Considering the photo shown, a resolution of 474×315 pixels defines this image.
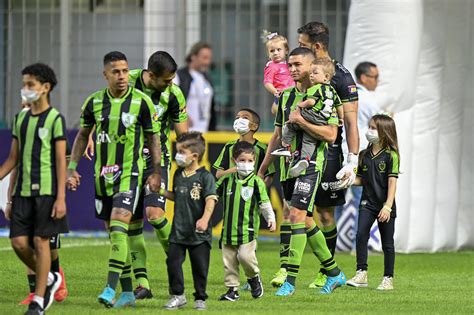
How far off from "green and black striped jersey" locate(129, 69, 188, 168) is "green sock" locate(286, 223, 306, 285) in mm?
1155

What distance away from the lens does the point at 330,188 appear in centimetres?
1137

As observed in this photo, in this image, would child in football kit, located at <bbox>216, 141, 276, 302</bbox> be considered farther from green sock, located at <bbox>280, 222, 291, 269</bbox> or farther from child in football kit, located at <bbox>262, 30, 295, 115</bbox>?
child in football kit, located at <bbox>262, 30, 295, 115</bbox>

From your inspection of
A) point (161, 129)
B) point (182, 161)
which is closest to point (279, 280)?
point (161, 129)

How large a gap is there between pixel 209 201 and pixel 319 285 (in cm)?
225

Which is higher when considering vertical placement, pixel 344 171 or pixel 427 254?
pixel 344 171

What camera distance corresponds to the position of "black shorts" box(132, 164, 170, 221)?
9898 millimetres

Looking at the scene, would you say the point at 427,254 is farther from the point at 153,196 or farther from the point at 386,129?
the point at 153,196

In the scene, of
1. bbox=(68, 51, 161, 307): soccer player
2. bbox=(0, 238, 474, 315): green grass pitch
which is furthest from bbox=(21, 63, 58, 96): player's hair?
bbox=(0, 238, 474, 315): green grass pitch

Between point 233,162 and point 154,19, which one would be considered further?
point 154,19

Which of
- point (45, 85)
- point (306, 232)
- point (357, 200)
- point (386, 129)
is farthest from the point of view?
point (357, 200)

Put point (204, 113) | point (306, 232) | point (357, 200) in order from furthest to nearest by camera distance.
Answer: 1. point (204, 113)
2. point (357, 200)
3. point (306, 232)

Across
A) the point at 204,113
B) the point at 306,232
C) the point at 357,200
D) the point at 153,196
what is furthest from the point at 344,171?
the point at 204,113

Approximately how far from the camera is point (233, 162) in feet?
36.6

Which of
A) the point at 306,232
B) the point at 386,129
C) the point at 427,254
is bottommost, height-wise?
the point at 427,254
